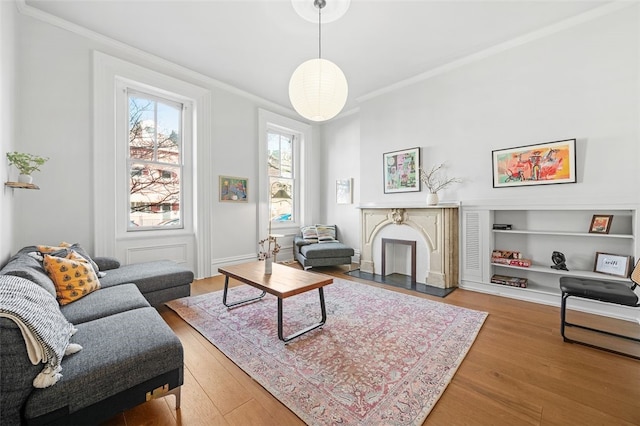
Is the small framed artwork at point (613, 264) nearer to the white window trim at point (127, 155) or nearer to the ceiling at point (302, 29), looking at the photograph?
the ceiling at point (302, 29)

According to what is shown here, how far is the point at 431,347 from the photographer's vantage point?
2.14 m

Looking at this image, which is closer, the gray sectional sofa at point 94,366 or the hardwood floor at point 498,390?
the gray sectional sofa at point 94,366

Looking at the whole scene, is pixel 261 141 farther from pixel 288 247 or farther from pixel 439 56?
pixel 439 56

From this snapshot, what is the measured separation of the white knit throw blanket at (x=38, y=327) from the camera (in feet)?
3.60

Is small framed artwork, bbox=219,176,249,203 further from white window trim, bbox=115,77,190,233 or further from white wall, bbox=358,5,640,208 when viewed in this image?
white wall, bbox=358,5,640,208

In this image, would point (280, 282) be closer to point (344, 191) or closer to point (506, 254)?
point (506, 254)

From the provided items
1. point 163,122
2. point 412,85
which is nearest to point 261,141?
point 163,122

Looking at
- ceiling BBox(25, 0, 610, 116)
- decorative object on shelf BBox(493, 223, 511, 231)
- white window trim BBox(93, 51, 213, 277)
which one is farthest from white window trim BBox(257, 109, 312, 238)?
decorative object on shelf BBox(493, 223, 511, 231)

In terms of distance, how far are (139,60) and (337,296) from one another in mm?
4280

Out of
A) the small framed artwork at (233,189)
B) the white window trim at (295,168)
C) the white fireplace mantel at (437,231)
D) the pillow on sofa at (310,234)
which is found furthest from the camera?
the pillow on sofa at (310,234)

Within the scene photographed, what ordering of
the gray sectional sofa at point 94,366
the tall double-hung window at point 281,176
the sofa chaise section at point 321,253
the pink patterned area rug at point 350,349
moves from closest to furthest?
1. the gray sectional sofa at point 94,366
2. the pink patterned area rug at point 350,349
3. the sofa chaise section at point 321,253
4. the tall double-hung window at point 281,176

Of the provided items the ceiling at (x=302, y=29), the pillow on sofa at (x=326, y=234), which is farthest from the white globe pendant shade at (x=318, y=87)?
the pillow on sofa at (x=326, y=234)

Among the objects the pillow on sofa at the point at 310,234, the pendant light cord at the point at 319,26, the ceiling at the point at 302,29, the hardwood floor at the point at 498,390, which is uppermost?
the ceiling at the point at 302,29

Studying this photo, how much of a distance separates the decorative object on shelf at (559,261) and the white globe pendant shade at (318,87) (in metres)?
3.12
